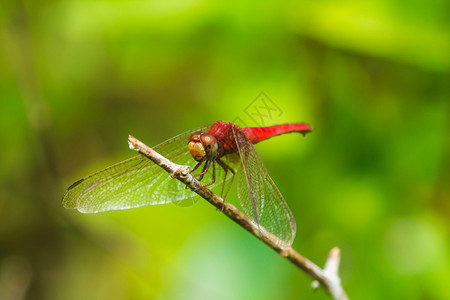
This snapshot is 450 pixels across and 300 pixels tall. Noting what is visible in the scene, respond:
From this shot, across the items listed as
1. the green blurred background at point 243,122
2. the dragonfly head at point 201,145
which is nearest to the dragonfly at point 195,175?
the dragonfly head at point 201,145

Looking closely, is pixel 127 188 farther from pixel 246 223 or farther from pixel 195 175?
pixel 246 223

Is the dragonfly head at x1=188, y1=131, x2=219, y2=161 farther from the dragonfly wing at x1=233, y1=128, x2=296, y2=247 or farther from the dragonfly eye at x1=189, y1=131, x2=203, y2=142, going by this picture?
the dragonfly wing at x1=233, y1=128, x2=296, y2=247

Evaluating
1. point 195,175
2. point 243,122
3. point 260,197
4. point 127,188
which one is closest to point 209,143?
point 195,175

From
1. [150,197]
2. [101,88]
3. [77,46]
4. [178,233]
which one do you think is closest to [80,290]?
[178,233]

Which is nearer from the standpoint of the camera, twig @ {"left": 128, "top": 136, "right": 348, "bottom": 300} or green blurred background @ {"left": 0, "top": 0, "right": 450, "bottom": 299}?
twig @ {"left": 128, "top": 136, "right": 348, "bottom": 300}

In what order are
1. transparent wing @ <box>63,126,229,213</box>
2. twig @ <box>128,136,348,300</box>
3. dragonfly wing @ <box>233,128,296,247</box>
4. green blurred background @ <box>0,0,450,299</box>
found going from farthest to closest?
green blurred background @ <box>0,0,450,299</box>
transparent wing @ <box>63,126,229,213</box>
dragonfly wing @ <box>233,128,296,247</box>
twig @ <box>128,136,348,300</box>

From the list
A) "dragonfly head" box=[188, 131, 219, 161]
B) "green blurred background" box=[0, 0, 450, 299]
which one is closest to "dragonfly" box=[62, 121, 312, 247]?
"dragonfly head" box=[188, 131, 219, 161]

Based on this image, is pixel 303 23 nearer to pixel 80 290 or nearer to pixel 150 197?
pixel 150 197
